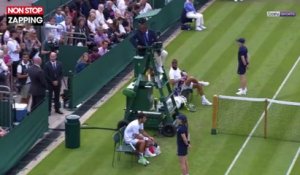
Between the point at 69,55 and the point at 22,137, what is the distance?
7.50 meters

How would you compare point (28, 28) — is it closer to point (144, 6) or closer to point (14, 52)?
point (14, 52)

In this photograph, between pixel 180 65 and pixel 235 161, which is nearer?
pixel 235 161

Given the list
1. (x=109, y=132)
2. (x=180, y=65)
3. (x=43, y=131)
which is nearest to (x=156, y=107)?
(x=109, y=132)

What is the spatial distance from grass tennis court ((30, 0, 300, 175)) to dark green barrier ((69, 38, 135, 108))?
0.79 meters

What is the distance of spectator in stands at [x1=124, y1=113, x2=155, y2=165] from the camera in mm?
23438

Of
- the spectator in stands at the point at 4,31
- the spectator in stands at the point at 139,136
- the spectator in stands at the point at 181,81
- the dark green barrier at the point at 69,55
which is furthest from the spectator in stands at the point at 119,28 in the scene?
the spectator in stands at the point at 139,136

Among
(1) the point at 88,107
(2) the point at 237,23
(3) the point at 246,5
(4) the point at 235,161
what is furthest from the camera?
(3) the point at 246,5

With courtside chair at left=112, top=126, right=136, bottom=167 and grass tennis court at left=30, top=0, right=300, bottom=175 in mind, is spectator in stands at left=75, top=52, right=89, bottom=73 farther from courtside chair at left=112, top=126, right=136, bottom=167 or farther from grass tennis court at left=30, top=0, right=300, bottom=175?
courtside chair at left=112, top=126, right=136, bottom=167

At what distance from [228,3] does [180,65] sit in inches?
376

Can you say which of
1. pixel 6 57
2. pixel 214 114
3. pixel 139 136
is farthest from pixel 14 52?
pixel 214 114

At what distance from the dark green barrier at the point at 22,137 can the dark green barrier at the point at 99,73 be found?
2.51 m

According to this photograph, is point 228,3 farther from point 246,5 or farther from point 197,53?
point 197,53

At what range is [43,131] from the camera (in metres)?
25.5

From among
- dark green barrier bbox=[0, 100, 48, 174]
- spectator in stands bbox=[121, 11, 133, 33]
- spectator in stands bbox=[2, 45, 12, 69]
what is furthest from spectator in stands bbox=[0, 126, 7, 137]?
spectator in stands bbox=[121, 11, 133, 33]
